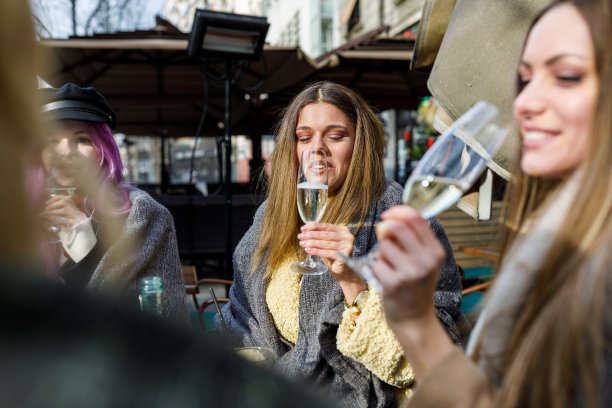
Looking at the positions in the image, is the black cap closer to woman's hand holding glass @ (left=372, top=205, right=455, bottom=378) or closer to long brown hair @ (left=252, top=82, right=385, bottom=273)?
long brown hair @ (left=252, top=82, right=385, bottom=273)

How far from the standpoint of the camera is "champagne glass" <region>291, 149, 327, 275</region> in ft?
5.73

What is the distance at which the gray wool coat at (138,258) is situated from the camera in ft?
6.47

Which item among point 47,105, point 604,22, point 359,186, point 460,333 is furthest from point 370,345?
point 47,105

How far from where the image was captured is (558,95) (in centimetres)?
83

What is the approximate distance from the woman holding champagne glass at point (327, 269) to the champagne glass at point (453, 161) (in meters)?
0.60

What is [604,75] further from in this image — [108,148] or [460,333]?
[108,148]

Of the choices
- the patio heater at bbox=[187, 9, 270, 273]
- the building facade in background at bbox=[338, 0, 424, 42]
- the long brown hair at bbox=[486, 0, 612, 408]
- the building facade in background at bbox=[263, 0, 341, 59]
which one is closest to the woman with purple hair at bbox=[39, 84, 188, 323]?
the long brown hair at bbox=[486, 0, 612, 408]

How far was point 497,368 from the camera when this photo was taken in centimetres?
80

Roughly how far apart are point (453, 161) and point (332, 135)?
4.25 feet

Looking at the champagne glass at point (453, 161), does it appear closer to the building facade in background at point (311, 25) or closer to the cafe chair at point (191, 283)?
the cafe chair at point (191, 283)

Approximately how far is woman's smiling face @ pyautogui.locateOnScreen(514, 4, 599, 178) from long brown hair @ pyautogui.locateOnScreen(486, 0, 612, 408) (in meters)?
0.02

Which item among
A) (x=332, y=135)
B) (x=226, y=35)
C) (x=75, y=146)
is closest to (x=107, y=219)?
(x=75, y=146)

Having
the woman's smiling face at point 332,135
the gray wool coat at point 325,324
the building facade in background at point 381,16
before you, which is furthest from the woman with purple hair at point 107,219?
the building facade in background at point 381,16

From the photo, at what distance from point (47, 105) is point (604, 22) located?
1.89m
